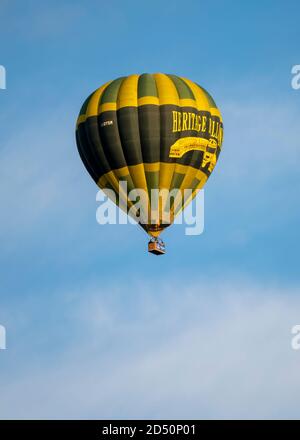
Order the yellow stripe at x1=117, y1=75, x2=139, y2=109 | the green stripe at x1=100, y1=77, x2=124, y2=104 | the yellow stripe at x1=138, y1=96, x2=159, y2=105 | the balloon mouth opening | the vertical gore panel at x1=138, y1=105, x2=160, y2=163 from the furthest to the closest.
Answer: the green stripe at x1=100, y1=77, x2=124, y2=104 < the balloon mouth opening < the yellow stripe at x1=117, y1=75, x2=139, y2=109 < the yellow stripe at x1=138, y1=96, x2=159, y2=105 < the vertical gore panel at x1=138, y1=105, x2=160, y2=163

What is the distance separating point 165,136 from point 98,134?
3121 mm

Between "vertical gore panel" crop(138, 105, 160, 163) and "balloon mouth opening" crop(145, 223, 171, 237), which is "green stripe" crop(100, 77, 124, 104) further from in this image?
"balloon mouth opening" crop(145, 223, 171, 237)

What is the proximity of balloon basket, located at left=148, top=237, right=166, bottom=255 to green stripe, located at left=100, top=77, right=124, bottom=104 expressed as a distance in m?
6.61

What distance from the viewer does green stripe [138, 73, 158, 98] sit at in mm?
76812

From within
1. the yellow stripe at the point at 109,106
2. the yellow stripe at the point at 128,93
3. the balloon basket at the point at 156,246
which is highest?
the yellow stripe at the point at 128,93

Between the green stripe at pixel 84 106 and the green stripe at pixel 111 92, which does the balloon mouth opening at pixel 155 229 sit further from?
the green stripe at pixel 84 106

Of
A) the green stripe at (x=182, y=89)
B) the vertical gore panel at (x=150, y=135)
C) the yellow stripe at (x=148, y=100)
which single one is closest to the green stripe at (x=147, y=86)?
the yellow stripe at (x=148, y=100)

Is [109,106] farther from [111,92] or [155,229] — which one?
[155,229]

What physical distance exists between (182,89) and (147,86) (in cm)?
161

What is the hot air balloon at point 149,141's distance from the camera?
7638 cm

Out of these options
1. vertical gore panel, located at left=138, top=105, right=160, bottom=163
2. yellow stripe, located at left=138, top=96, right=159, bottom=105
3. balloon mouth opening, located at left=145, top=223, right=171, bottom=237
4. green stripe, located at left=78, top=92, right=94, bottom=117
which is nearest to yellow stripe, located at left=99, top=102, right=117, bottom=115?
yellow stripe, located at left=138, top=96, right=159, bottom=105

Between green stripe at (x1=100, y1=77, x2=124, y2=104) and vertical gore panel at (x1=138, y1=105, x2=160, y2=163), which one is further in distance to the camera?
green stripe at (x1=100, y1=77, x2=124, y2=104)

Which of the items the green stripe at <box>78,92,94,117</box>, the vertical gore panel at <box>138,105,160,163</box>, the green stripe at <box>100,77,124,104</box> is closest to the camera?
the vertical gore panel at <box>138,105,160,163</box>

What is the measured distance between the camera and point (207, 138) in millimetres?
77688
